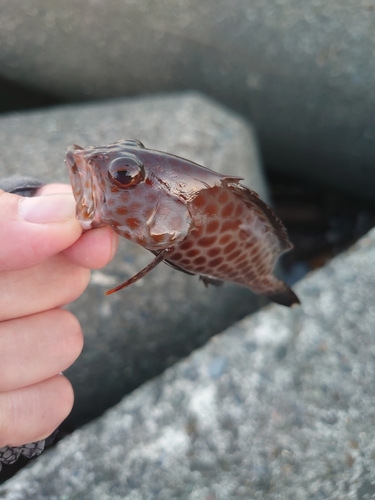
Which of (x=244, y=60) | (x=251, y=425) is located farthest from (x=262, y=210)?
(x=244, y=60)

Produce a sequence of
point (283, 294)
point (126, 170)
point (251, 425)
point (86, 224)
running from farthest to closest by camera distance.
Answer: point (251, 425) < point (283, 294) < point (86, 224) < point (126, 170)

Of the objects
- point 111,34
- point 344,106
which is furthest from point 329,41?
point 111,34

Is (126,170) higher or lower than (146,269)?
higher

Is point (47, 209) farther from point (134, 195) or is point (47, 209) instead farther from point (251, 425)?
point (251, 425)

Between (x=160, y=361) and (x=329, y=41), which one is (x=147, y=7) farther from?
(x=160, y=361)

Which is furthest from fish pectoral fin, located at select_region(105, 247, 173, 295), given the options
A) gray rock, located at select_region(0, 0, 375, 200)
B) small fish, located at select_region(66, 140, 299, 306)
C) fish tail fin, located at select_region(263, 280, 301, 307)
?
gray rock, located at select_region(0, 0, 375, 200)

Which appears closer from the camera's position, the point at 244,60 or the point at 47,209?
the point at 47,209

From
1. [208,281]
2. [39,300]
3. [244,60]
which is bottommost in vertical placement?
[39,300]
